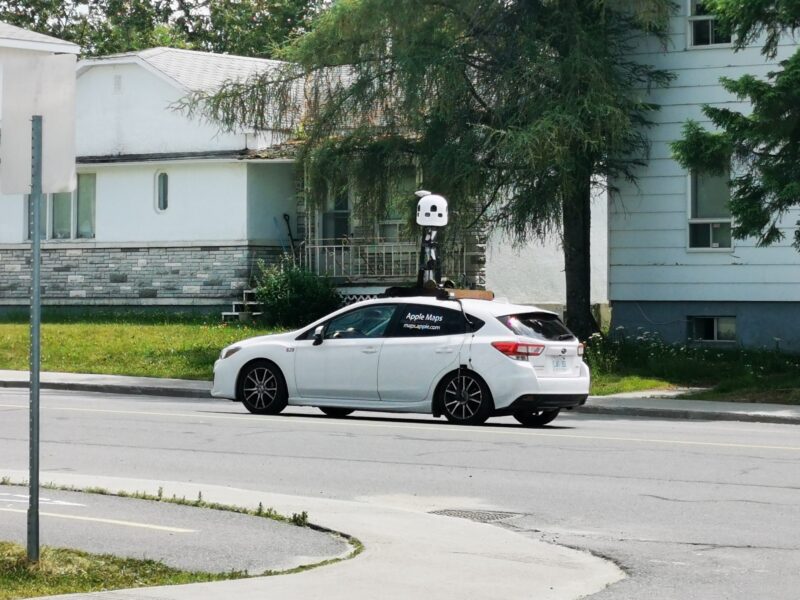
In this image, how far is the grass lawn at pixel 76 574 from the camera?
8.40 metres

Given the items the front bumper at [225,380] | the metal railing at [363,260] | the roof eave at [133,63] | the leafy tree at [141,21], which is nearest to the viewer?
the front bumper at [225,380]

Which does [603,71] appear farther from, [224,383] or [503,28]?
[224,383]

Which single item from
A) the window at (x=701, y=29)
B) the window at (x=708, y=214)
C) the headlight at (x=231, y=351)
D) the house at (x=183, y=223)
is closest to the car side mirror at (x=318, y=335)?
the headlight at (x=231, y=351)

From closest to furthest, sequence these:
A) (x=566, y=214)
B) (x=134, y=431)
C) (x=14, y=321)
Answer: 1. (x=134, y=431)
2. (x=566, y=214)
3. (x=14, y=321)

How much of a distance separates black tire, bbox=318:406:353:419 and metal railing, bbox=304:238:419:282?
47.2ft

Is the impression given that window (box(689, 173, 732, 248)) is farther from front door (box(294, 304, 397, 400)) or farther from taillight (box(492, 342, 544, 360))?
taillight (box(492, 342, 544, 360))

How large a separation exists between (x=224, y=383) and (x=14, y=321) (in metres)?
18.4

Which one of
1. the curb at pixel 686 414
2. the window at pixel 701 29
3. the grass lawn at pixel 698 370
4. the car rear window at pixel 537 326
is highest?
the window at pixel 701 29

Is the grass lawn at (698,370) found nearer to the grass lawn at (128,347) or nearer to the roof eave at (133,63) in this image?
the grass lawn at (128,347)

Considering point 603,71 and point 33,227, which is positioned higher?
point 603,71

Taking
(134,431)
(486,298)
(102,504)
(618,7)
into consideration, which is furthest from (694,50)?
(102,504)

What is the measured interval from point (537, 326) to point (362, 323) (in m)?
2.20

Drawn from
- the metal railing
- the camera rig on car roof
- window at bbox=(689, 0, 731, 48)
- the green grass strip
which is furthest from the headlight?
the metal railing

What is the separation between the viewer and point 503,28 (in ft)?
90.7
